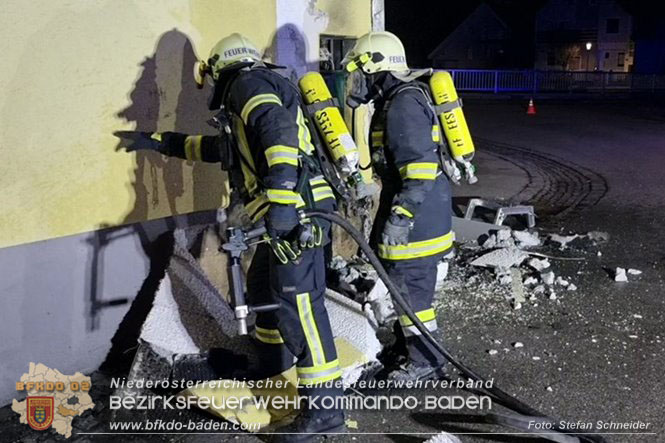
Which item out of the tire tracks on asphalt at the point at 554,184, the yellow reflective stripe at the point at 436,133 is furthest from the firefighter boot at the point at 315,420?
the tire tracks on asphalt at the point at 554,184

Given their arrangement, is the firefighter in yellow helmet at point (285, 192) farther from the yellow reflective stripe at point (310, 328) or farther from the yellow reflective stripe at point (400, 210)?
the yellow reflective stripe at point (400, 210)

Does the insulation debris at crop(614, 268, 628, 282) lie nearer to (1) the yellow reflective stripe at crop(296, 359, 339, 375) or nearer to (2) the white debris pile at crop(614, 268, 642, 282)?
(2) the white debris pile at crop(614, 268, 642, 282)

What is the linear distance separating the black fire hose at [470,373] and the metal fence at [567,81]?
27.8 metres

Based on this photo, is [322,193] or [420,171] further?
[420,171]

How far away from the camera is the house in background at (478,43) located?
48.1 meters

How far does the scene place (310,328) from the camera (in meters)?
3.53

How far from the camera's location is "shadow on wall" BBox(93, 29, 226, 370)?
4383mm

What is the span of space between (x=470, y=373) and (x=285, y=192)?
5.49 ft

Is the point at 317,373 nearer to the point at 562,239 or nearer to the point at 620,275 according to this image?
the point at 620,275

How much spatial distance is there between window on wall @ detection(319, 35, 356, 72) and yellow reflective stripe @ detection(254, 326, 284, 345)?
277cm

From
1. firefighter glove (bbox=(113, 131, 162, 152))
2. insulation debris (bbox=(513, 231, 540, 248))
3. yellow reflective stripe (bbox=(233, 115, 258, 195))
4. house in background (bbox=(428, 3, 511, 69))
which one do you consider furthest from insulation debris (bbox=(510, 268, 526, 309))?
house in background (bbox=(428, 3, 511, 69))

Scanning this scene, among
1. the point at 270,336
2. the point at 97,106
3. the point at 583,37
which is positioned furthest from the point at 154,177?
the point at 583,37

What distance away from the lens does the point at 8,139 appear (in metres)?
3.81

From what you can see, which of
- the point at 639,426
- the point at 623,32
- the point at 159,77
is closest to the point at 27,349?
the point at 159,77
